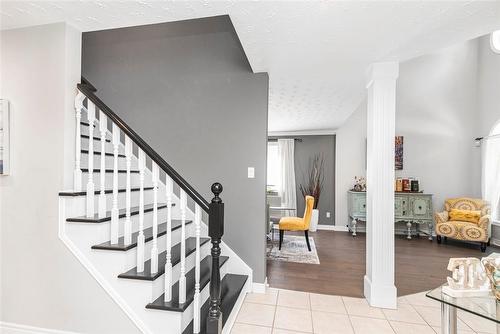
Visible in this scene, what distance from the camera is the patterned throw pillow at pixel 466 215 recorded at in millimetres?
4508

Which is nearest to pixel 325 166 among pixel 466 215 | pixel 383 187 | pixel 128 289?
pixel 466 215

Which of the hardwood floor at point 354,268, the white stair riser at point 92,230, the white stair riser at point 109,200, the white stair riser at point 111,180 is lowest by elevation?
the hardwood floor at point 354,268

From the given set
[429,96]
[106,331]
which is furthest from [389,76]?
[429,96]

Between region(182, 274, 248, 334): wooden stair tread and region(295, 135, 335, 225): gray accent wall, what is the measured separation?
388 centimetres

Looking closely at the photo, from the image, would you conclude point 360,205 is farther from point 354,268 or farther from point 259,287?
point 259,287

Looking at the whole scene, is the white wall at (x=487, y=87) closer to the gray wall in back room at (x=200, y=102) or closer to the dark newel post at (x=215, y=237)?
the gray wall in back room at (x=200, y=102)

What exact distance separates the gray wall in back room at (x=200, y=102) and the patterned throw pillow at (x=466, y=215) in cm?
420

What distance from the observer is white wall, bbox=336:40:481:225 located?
17.1 ft

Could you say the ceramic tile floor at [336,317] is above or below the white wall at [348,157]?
below

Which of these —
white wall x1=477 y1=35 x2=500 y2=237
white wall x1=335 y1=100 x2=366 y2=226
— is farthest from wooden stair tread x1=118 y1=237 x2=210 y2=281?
white wall x1=477 y1=35 x2=500 y2=237

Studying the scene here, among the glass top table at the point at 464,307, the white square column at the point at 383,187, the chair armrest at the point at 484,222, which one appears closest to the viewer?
the glass top table at the point at 464,307

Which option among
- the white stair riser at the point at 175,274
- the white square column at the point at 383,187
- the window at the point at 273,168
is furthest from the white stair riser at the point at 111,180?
the window at the point at 273,168

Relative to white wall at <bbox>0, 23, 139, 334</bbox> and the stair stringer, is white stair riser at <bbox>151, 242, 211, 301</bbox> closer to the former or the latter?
the stair stringer

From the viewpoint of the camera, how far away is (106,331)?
1.79 m
